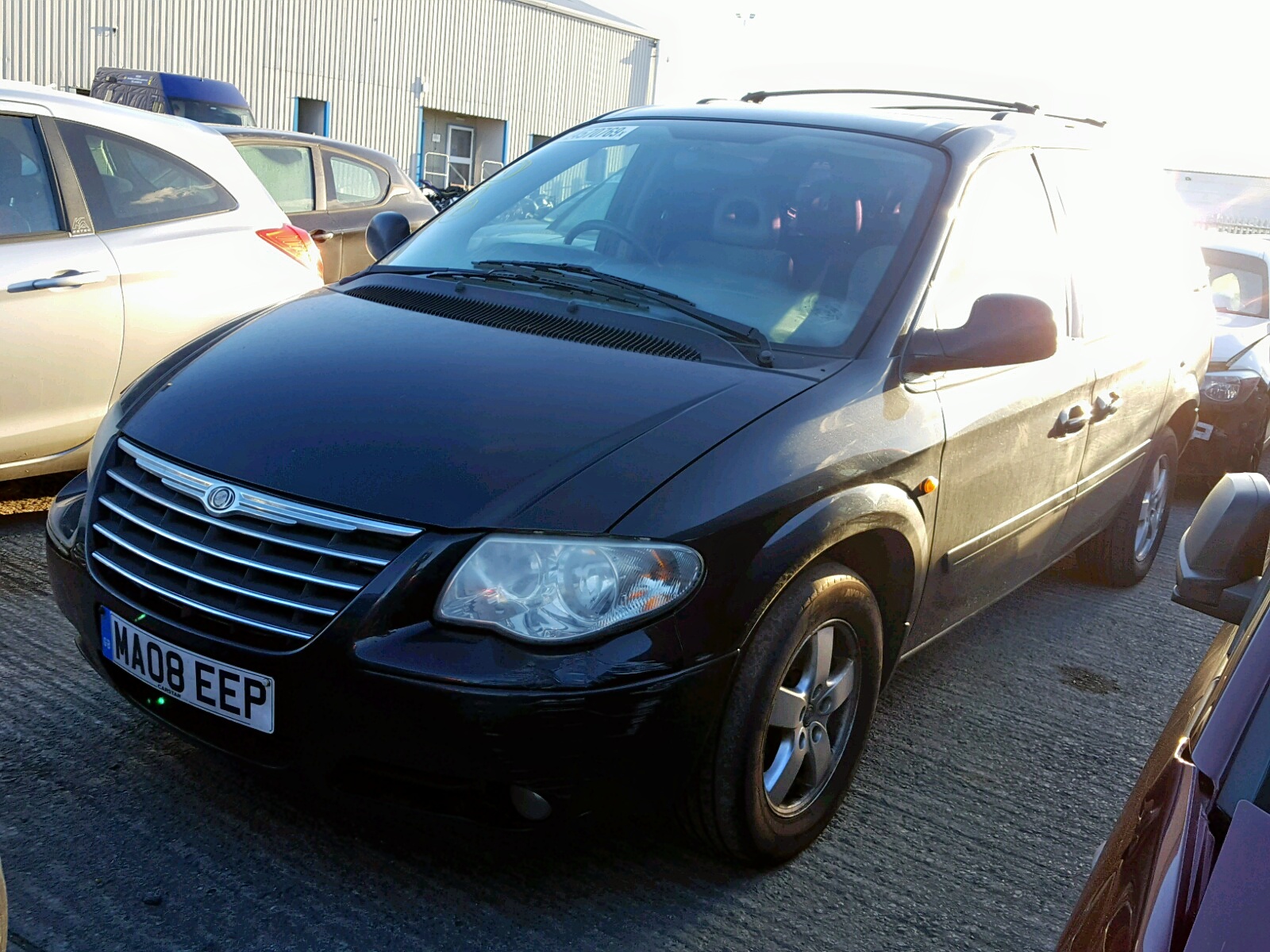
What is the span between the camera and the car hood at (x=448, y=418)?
2.37 metres

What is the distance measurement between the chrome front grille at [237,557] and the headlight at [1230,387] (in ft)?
19.3

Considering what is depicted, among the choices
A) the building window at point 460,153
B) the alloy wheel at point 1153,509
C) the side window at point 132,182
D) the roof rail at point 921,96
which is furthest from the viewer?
the building window at point 460,153

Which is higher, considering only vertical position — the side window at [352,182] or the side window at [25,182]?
the side window at [25,182]

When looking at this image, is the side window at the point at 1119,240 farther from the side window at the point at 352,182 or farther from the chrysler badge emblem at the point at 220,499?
the side window at the point at 352,182

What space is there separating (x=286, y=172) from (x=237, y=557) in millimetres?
6803

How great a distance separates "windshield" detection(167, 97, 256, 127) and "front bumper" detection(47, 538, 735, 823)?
13.9 meters

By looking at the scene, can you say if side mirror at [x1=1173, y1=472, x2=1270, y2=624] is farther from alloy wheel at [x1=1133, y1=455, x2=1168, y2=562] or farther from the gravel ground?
alloy wheel at [x1=1133, y1=455, x2=1168, y2=562]

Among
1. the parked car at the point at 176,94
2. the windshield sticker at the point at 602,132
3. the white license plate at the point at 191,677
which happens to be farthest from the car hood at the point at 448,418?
the parked car at the point at 176,94

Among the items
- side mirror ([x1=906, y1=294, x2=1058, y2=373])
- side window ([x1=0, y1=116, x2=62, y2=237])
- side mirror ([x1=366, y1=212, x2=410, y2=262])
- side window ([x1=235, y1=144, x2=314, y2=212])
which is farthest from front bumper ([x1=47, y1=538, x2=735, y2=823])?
side window ([x1=235, y1=144, x2=314, y2=212])

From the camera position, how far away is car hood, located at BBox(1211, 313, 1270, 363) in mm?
7086

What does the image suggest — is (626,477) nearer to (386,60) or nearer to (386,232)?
(386,232)

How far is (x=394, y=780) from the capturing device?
240 centimetres

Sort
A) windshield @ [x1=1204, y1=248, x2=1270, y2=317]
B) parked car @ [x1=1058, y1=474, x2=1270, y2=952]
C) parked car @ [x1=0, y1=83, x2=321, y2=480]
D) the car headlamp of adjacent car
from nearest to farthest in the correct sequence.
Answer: parked car @ [x1=1058, y1=474, x2=1270, y2=952]
parked car @ [x1=0, y1=83, x2=321, y2=480]
the car headlamp of adjacent car
windshield @ [x1=1204, y1=248, x2=1270, y2=317]

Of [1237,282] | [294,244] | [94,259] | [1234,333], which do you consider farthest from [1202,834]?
[1237,282]
